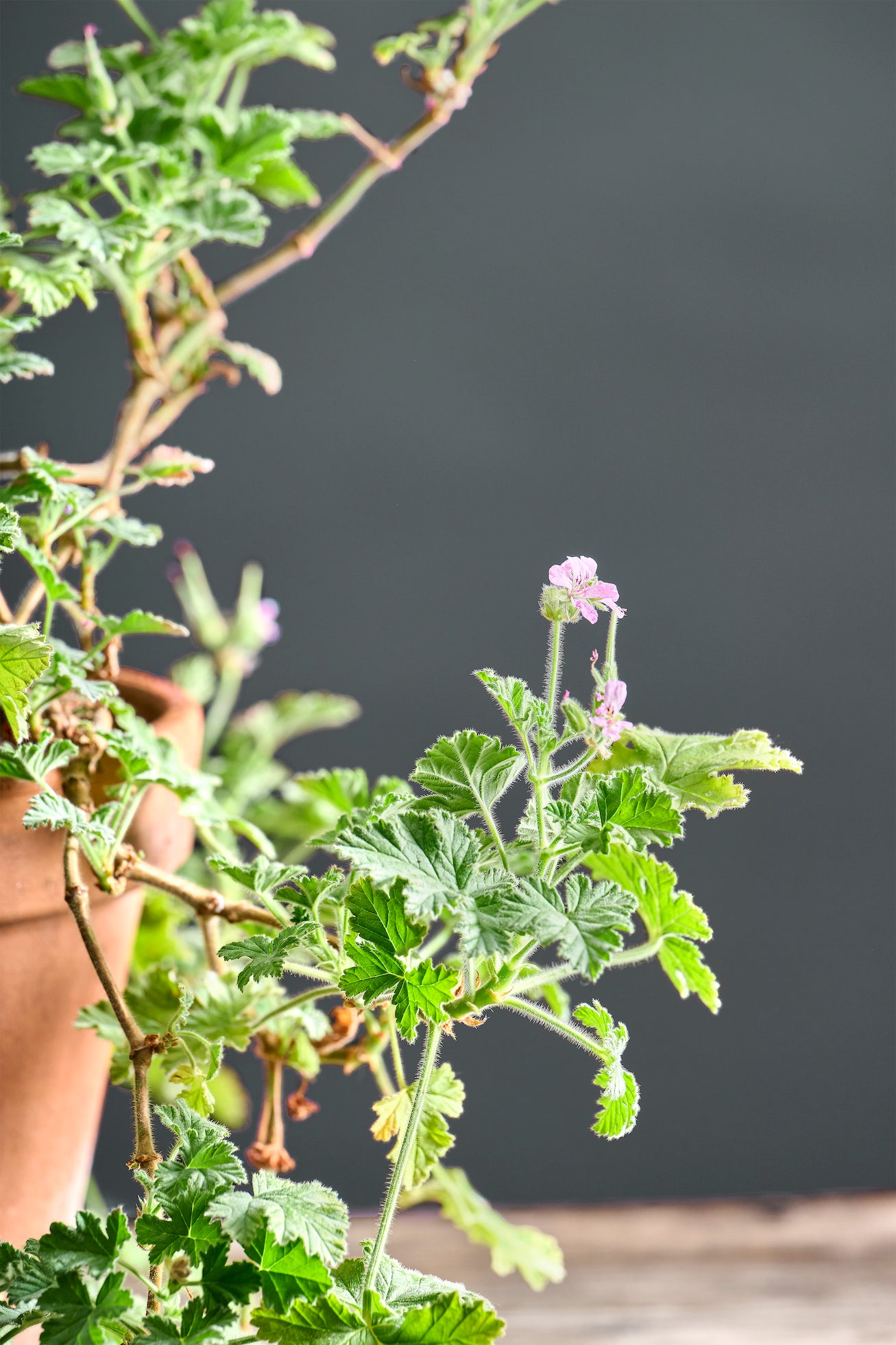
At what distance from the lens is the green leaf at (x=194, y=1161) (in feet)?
1.65

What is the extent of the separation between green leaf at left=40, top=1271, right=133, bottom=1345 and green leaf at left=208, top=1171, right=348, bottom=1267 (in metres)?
0.05

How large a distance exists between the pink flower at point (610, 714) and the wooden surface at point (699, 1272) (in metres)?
0.81

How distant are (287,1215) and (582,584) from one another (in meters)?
0.29

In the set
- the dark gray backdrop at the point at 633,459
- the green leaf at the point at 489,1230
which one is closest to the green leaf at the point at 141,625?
the green leaf at the point at 489,1230

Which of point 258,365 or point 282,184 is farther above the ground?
point 282,184

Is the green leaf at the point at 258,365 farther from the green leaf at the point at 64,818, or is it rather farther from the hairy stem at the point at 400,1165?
the hairy stem at the point at 400,1165

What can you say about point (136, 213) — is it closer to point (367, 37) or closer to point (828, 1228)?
point (367, 37)

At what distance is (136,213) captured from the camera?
72cm

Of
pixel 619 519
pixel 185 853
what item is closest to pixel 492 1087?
Result: pixel 619 519

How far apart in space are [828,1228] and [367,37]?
1.41 m

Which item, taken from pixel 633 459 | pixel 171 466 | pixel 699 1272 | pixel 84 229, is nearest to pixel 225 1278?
pixel 171 466

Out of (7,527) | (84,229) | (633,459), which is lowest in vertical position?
(7,527)

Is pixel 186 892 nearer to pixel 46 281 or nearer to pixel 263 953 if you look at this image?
pixel 263 953

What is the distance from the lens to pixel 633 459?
138 cm
